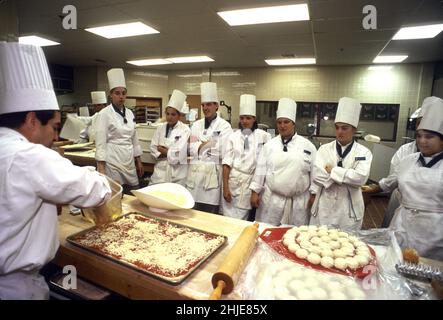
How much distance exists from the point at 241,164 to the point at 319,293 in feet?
5.68

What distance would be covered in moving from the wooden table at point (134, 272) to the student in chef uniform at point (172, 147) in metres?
Result: 1.59

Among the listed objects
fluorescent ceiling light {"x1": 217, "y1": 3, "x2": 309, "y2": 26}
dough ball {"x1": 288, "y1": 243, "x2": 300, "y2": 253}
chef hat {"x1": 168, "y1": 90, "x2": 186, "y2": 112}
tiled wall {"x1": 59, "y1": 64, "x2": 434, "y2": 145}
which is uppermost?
fluorescent ceiling light {"x1": 217, "y1": 3, "x2": 309, "y2": 26}

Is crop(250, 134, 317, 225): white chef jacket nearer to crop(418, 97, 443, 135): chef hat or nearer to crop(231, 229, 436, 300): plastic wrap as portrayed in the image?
crop(418, 97, 443, 135): chef hat

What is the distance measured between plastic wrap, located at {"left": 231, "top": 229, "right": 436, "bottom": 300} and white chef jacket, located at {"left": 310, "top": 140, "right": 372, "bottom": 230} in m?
0.92

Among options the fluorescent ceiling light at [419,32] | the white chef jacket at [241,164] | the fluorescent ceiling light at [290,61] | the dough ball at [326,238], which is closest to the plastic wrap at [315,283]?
the dough ball at [326,238]

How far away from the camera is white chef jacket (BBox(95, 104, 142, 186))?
2795 millimetres

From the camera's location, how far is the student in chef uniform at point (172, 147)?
3010 millimetres

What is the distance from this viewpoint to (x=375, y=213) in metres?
4.54

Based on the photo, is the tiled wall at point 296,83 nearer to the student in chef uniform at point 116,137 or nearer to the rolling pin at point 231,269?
the student in chef uniform at point 116,137

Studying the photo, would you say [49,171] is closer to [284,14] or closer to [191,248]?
[191,248]

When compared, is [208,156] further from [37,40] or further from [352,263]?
[37,40]

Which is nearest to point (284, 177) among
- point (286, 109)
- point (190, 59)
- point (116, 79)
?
point (286, 109)

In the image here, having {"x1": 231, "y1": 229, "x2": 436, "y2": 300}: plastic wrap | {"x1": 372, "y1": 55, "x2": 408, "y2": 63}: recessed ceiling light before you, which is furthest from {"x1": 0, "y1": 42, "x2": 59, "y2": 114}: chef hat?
{"x1": 372, "y1": 55, "x2": 408, "y2": 63}: recessed ceiling light
